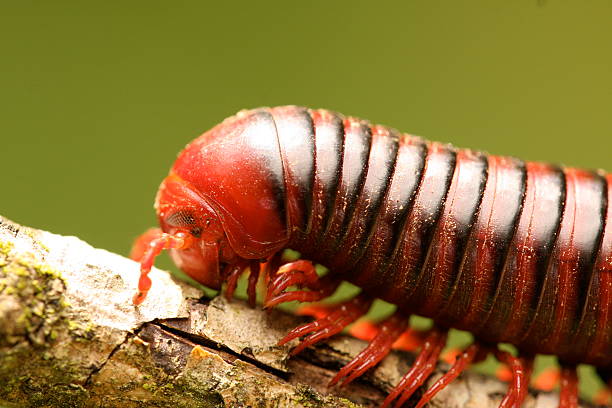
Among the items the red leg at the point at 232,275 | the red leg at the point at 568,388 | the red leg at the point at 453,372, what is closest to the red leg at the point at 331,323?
the red leg at the point at 232,275

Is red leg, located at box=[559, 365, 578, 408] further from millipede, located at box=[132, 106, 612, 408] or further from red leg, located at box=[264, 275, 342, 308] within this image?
red leg, located at box=[264, 275, 342, 308]

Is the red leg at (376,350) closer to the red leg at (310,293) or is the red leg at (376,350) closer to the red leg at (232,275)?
the red leg at (310,293)

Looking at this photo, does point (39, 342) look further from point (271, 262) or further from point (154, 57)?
point (154, 57)

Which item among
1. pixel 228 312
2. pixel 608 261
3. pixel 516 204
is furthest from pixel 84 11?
pixel 608 261

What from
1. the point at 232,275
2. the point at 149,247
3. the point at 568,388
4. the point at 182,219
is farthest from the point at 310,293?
the point at 568,388

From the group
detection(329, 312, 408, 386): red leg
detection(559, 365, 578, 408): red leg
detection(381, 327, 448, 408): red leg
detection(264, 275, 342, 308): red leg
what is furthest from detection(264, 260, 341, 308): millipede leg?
detection(559, 365, 578, 408): red leg

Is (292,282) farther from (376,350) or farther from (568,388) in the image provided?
(568,388)
